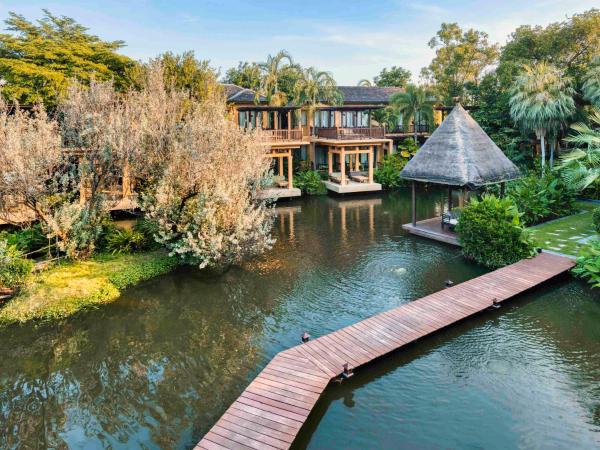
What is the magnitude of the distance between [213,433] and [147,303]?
22.1 ft

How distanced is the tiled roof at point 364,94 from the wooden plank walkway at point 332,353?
24432mm

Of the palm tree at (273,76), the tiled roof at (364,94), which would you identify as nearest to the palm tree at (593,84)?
the tiled roof at (364,94)

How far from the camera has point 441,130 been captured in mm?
19672

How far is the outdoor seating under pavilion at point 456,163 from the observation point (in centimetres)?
1808

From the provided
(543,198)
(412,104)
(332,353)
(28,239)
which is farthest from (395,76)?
(332,353)

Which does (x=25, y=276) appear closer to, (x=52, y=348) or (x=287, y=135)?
(x=52, y=348)

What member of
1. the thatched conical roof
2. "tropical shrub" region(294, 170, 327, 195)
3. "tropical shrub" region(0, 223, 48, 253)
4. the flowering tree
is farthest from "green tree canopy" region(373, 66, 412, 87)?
"tropical shrub" region(0, 223, 48, 253)

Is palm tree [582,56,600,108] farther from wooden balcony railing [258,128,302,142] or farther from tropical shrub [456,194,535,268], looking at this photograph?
wooden balcony railing [258,128,302,142]

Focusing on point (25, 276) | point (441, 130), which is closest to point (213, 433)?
point (25, 276)

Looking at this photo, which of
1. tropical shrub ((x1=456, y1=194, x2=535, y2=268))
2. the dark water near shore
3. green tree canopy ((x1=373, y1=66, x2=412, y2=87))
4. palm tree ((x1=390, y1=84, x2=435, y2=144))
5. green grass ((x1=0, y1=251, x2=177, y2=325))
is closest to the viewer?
the dark water near shore

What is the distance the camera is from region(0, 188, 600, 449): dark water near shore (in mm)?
7988

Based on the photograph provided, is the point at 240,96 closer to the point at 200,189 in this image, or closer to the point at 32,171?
the point at 200,189

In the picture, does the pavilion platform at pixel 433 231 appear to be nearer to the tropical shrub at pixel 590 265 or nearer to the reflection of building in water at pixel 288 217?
the tropical shrub at pixel 590 265

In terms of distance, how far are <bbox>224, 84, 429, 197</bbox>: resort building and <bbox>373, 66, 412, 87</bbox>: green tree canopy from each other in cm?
1743
